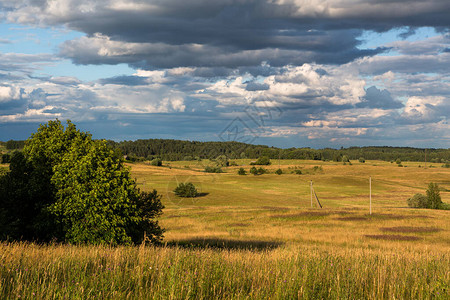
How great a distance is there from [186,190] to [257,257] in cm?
9652

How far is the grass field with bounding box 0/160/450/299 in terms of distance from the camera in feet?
19.6

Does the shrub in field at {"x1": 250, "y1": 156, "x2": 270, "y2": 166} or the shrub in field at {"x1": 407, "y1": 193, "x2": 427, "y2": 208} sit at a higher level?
the shrub in field at {"x1": 250, "y1": 156, "x2": 270, "y2": 166}

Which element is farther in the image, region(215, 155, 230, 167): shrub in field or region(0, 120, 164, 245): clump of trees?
region(215, 155, 230, 167): shrub in field

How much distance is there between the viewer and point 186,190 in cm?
10544

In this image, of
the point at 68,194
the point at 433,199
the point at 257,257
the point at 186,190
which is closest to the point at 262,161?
the point at 186,190

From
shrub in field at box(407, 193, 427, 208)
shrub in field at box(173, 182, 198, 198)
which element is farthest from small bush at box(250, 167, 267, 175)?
shrub in field at box(407, 193, 427, 208)

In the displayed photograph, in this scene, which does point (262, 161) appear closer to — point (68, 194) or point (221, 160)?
point (221, 160)

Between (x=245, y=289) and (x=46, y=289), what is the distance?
313cm

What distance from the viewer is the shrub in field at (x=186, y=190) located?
346 feet

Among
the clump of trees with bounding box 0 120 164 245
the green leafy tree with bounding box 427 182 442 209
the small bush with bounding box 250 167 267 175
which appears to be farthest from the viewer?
the small bush with bounding box 250 167 267 175

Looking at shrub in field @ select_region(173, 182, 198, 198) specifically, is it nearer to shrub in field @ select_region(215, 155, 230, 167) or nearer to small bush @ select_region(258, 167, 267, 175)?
shrub in field @ select_region(215, 155, 230, 167)

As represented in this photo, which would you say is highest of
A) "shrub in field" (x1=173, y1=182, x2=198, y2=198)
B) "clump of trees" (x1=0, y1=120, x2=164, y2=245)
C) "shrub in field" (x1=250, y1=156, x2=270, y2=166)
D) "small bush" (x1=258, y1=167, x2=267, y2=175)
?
"clump of trees" (x1=0, y1=120, x2=164, y2=245)

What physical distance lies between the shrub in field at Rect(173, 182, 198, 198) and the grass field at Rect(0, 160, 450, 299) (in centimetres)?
196

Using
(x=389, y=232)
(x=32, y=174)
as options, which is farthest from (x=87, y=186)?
(x=389, y=232)
